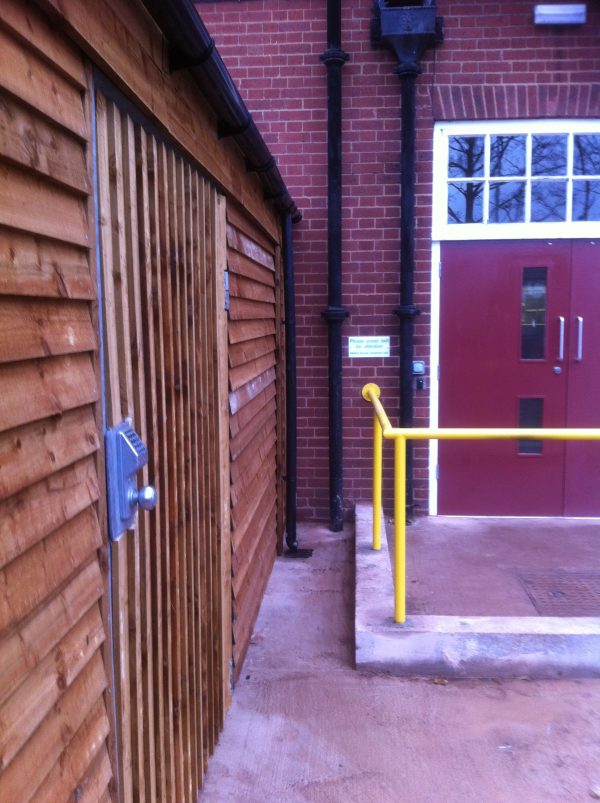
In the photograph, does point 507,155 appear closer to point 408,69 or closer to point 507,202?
point 507,202

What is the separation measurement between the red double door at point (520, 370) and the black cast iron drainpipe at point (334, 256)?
83 cm

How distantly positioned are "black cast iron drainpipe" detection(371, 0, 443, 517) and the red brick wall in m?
A: 0.11

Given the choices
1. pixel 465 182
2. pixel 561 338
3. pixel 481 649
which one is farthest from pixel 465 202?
pixel 481 649

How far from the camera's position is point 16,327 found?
1277mm

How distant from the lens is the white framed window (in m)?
5.68

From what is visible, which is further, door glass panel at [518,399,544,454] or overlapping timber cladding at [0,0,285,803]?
door glass panel at [518,399,544,454]

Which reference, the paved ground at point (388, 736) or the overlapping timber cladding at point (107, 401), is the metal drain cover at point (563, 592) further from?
the overlapping timber cladding at point (107, 401)

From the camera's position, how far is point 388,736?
3.13 m

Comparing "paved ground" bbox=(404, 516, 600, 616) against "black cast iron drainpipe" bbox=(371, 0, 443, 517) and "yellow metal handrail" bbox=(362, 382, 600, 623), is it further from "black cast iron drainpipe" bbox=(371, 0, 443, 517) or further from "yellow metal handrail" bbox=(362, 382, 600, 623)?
"black cast iron drainpipe" bbox=(371, 0, 443, 517)

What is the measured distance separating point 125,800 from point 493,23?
571cm

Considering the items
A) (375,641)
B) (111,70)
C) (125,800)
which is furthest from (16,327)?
(375,641)

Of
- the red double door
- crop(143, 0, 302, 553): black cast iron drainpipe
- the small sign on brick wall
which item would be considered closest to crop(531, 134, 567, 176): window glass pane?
the red double door

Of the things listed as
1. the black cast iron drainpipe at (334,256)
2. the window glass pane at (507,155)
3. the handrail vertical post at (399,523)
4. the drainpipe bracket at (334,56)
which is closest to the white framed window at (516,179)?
the window glass pane at (507,155)

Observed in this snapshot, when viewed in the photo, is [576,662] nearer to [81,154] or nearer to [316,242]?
[81,154]
